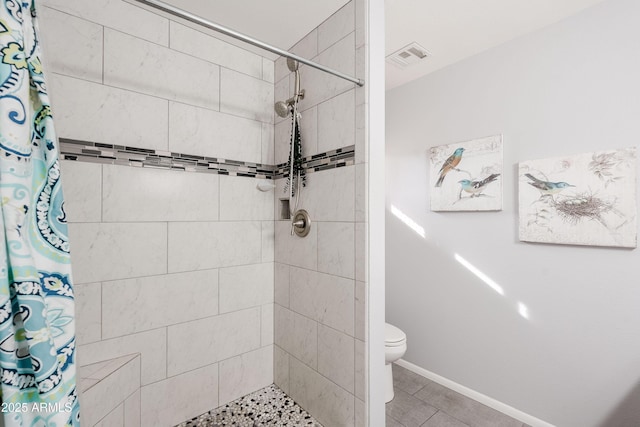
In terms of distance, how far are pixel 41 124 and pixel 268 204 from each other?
1345mm

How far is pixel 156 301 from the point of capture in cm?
153

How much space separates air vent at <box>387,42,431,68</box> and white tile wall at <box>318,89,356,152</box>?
0.89 metres

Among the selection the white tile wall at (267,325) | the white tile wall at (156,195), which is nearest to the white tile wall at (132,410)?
the white tile wall at (267,325)

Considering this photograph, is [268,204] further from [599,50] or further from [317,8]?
[599,50]

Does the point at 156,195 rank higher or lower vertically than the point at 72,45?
lower

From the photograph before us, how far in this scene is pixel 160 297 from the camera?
5.07ft

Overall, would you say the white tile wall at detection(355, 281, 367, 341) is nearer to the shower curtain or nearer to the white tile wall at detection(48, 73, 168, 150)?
the shower curtain

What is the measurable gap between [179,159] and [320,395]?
4.94ft

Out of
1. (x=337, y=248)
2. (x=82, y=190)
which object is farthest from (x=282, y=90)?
(x=82, y=190)

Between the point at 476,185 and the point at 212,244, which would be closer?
the point at 212,244

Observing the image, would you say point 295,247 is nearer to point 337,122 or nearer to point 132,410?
point 337,122

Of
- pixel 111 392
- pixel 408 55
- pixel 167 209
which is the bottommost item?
pixel 111 392

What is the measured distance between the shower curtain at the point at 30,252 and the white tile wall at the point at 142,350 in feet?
2.98

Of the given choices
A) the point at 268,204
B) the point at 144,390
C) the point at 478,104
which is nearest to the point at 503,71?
the point at 478,104
